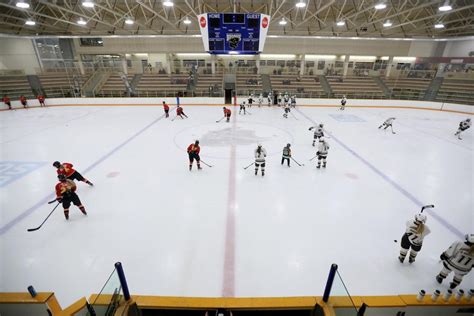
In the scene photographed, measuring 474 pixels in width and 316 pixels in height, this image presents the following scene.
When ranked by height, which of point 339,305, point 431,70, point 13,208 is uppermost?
point 431,70

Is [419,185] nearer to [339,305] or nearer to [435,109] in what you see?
[339,305]

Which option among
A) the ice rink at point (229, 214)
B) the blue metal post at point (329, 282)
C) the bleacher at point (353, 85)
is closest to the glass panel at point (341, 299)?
the blue metal post at point (329, 282)

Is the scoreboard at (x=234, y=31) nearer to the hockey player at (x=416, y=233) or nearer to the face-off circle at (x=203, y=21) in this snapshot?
the face-off circle at (x=203, y=21)

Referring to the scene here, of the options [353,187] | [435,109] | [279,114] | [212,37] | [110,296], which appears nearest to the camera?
[110,296]

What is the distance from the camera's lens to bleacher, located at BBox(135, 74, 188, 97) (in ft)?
62.7

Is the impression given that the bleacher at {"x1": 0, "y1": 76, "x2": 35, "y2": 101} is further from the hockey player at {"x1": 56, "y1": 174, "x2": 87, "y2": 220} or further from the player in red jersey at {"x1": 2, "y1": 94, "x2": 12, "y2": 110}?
the hockey player at {"x1": 56, "y1": 174, "x2": 87, "y2": 220}

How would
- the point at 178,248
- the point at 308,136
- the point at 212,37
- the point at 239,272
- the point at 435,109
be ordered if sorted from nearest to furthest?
the point at 239,272 → the point at 178,248 → the point at 212,37 → the point at 308,136 → the point at 435,109

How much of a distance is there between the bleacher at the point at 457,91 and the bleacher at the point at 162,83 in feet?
64.8

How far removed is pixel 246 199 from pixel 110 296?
3151mm

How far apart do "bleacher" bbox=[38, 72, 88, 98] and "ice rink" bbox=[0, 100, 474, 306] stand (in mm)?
10901

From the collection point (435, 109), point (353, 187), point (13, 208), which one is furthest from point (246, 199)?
point (435, 109)

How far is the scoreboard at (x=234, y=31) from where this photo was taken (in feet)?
28.9

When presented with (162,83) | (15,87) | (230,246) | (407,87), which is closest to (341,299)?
(230,246)

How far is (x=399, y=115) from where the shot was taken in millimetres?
14516
